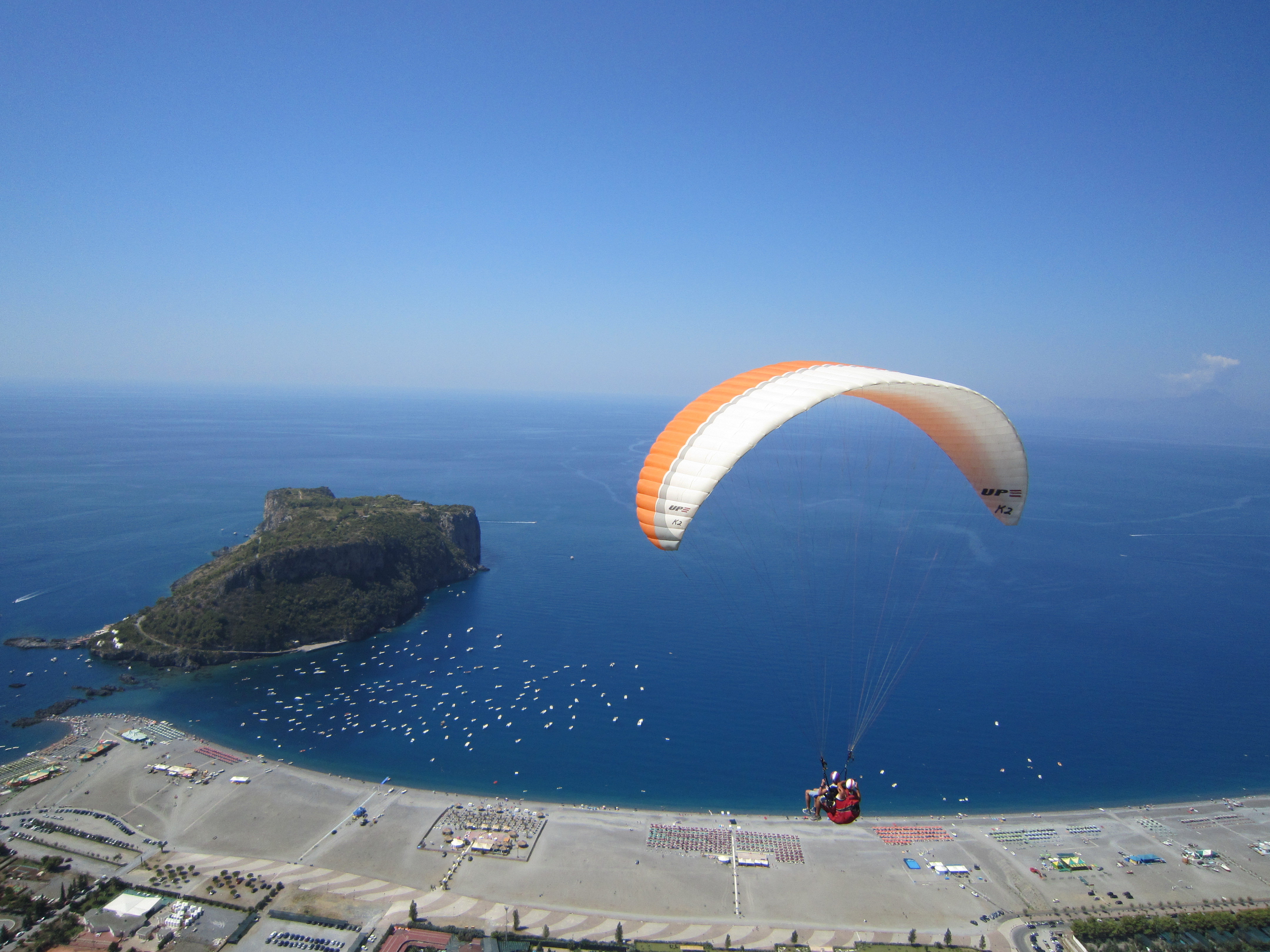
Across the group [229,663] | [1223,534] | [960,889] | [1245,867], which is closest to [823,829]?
[960,889]

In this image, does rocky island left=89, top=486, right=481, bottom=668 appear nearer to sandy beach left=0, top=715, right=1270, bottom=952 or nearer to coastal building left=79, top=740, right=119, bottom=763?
coastal building left=79, top=740, right=119, bottom=763

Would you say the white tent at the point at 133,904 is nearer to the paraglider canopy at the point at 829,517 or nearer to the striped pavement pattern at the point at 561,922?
the striped pavement pattern at the point at 561,922

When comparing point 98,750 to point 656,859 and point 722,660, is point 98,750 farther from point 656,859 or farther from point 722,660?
point 722,660

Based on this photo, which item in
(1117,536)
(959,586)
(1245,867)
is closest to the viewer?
(1245,867)

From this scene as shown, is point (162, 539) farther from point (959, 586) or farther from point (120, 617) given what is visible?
point (959, 586)

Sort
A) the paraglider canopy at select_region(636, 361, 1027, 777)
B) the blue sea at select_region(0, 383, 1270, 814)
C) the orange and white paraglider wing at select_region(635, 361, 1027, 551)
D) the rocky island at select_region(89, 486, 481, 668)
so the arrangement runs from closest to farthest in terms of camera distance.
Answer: the orange and white paraglider wing at select_region(635, 361, 1027, 551)
the paraglider canopy at select_region(636, 361, 1027, 777)
the blue sea at select_region(0, 383, 1270, 814)
the rocky island at select_region(89, 486, 481, 668)

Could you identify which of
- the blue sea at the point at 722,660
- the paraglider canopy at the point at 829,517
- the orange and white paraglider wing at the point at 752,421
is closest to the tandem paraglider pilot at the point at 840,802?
the paraglider canopy at the point at 829,517

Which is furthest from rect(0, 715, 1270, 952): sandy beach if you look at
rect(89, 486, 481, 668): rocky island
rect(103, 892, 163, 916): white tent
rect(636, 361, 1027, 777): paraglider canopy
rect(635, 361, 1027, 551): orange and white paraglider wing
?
rect(635, 361, 1027, 551): orange and white paraglider wing
